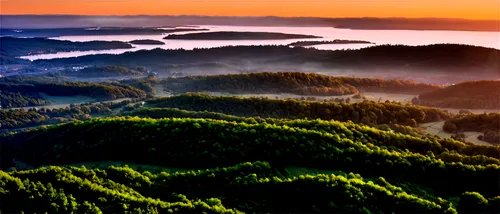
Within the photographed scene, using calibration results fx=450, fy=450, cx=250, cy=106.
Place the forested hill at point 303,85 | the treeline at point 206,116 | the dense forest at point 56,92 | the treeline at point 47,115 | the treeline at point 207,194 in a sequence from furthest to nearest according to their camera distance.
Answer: the dense forest at point 56,92 → the forested hill at point 303,85 → the treeline at point 47,115 → the treeline at point 206,116 → the treeline at point 207,194

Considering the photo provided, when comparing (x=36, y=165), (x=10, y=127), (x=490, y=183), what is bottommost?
(x=10, y=127)

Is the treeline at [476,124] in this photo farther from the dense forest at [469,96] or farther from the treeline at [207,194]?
the treeline at [207,194]

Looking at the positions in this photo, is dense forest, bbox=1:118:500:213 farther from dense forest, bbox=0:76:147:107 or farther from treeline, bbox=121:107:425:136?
dense forest, bbox=0:76:147:107

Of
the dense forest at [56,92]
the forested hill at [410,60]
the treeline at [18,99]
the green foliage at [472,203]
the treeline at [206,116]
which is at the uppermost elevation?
the forested hill at [410,60]

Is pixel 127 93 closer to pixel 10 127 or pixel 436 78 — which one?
pixel 10 127

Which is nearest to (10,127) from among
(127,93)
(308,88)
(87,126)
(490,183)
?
(127,93)

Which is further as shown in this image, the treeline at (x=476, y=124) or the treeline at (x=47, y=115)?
the treeline at (x=47, y=115)

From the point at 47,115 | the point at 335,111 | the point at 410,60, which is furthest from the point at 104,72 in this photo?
the point at 335,111

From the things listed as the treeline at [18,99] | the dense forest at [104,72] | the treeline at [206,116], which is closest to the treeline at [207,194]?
the treeline at [206,116]
